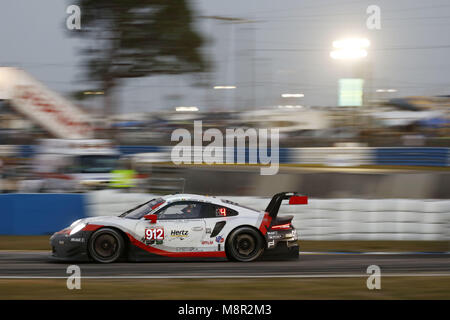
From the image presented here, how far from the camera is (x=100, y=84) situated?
28.7 metres

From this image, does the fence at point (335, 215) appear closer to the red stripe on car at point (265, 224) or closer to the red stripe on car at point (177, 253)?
the red stripe on car at point (265, 224)

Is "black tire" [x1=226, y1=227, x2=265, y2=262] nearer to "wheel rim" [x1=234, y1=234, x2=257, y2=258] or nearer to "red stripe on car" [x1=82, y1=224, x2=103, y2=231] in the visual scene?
"wheel rim" [x1=234, y1=234, x2=257, y2=258]

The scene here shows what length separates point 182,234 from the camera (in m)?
9.18

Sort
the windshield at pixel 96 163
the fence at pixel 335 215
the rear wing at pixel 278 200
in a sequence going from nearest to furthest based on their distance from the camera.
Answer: the rear wing at pixel 278 200 < the fence at pixel 335 215 < the windshield at pixel 96 163

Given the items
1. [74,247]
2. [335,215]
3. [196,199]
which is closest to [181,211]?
[196,199]

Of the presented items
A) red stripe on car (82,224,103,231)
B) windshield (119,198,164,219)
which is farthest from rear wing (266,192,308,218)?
red stripe on car (82,224,103,231)

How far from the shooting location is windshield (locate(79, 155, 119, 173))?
1755 cm

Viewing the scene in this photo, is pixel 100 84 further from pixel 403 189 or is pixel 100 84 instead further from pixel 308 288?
pixel 308 288

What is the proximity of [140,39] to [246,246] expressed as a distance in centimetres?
2163

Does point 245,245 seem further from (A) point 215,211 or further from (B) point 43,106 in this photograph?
(B) point 43,106

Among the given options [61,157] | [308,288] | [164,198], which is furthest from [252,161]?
[308,288]

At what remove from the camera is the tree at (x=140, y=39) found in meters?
28.7

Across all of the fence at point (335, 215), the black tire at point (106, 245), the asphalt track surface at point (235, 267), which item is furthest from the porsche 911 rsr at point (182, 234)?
the fence at point (335, 215)

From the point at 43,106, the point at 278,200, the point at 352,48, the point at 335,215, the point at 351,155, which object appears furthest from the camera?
the point at 352,48
